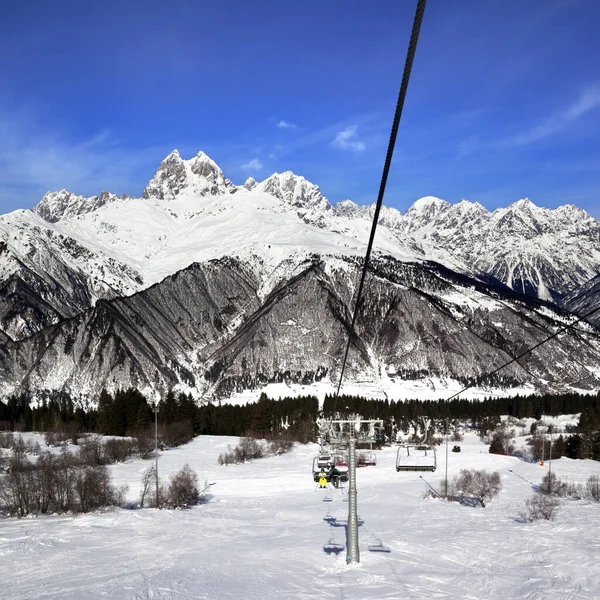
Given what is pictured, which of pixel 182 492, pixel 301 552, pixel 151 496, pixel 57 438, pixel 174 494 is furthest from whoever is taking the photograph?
pixel 57 438

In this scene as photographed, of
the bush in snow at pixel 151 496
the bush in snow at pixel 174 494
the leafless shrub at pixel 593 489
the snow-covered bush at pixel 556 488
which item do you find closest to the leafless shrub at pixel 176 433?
the bush in snow at pixel 151 496

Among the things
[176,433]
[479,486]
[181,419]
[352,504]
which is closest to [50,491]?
[352,504]

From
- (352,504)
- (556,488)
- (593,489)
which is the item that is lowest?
(556,488)

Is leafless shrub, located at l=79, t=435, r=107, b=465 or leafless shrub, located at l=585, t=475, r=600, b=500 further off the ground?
leafless shrub, located at l=79, t=435, r=107, b=465

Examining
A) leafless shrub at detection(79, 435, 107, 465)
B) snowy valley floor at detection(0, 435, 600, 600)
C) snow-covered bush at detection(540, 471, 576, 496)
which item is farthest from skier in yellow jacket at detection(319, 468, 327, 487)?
leafless shrub at detection(79, 435, 107, 465)

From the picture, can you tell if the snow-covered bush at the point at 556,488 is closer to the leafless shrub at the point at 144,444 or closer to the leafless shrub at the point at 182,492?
the leafless shrub at the point at 182,492

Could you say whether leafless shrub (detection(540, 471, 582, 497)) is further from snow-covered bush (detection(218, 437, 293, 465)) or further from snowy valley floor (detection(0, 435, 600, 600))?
snow-covered bush (detection(218, 437, 293, 465))

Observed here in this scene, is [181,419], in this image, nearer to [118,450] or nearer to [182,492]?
Answer: [118,450]

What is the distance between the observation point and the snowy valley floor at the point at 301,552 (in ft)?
120

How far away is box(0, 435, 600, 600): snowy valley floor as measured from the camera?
36531mm

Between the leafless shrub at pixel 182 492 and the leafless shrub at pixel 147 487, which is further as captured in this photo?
the leafless shrub at pixel 182 492

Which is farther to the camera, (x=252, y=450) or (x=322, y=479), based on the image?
(x=252, y=450)

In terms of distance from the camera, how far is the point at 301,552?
47438 mm

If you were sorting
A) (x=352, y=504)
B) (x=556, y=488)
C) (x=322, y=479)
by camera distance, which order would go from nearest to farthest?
(x=352, y=504), (x=322, y=479), (x=556, y=488)
